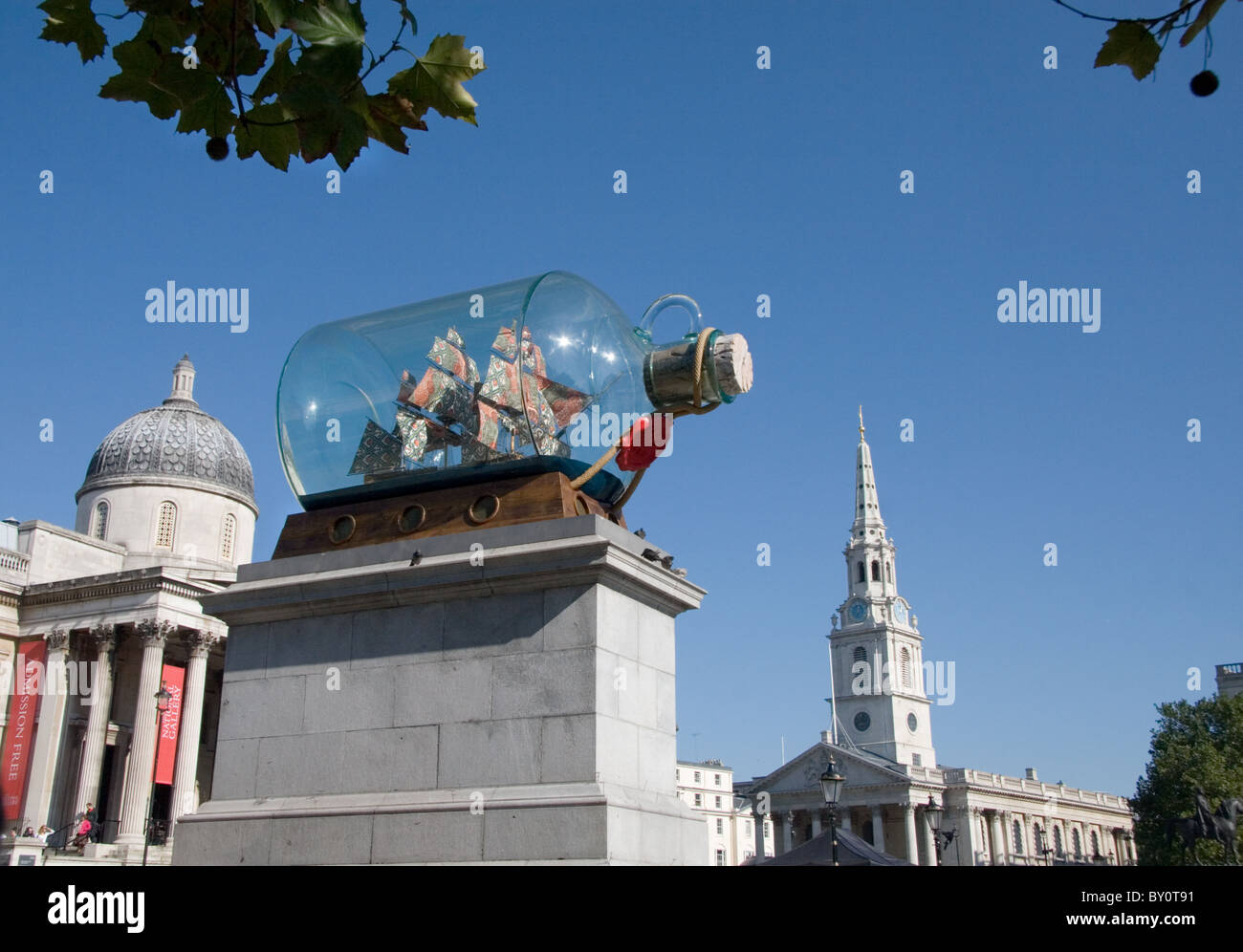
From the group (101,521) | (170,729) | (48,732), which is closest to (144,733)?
(170,729)

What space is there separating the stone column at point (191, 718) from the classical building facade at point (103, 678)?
0.07 metres

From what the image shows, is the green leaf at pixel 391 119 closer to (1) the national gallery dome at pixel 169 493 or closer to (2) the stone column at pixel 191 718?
(2) the stone column at pixel 191 718

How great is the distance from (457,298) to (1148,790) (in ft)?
343

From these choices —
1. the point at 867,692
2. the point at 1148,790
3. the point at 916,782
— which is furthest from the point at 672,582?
the point at 867,692

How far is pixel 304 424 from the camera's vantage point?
28.8ft

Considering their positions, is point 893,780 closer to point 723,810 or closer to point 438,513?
point 723,810

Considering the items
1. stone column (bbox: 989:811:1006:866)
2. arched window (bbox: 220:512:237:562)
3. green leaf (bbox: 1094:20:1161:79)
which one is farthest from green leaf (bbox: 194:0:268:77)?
stone column (bbox: 989:811:1006:866)

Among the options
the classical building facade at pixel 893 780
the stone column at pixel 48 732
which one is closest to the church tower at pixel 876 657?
the classical building facade at pixel 893 780

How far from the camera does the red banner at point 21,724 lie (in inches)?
2302

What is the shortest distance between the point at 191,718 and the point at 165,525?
65.8ft

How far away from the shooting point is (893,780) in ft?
437

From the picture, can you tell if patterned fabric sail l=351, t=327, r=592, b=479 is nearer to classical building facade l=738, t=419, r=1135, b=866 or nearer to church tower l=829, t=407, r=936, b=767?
classical building facade l=738, t=419, r=1135, b=866

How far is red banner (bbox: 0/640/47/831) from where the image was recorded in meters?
58.5
